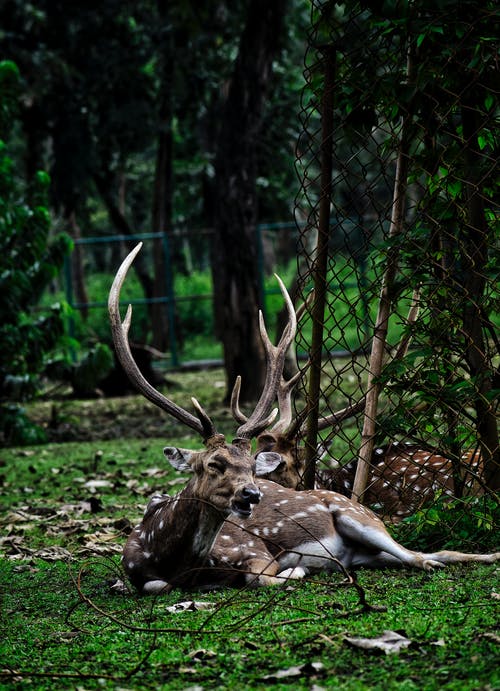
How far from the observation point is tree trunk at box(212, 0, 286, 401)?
1251cm

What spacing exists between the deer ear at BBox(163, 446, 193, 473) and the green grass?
1.99 ft

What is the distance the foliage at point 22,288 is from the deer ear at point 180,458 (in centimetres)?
608

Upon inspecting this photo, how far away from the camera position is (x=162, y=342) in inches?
778

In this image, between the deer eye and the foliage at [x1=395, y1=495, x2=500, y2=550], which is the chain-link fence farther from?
the deer eye

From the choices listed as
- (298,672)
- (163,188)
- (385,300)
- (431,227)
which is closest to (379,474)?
(385,300)

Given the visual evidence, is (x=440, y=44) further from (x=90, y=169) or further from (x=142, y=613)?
(x=90, y=169)

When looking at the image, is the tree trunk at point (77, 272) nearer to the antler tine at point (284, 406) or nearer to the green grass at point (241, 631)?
the antler tine at point (284, 406)

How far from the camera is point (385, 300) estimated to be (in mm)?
5457

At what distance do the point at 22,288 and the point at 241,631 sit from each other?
7552 millimetres

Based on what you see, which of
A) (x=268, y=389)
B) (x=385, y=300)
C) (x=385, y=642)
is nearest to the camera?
(x=385, y=642)

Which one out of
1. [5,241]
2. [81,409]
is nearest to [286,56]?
[81,409]

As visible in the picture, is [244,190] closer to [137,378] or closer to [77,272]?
[137,378]

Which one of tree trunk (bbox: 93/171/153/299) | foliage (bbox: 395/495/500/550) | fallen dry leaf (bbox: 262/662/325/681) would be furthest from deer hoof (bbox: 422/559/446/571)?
tree trunk (bbox: 93/171/153/299)

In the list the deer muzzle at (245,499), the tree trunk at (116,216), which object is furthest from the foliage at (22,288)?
the tree trunk at (116,216)
